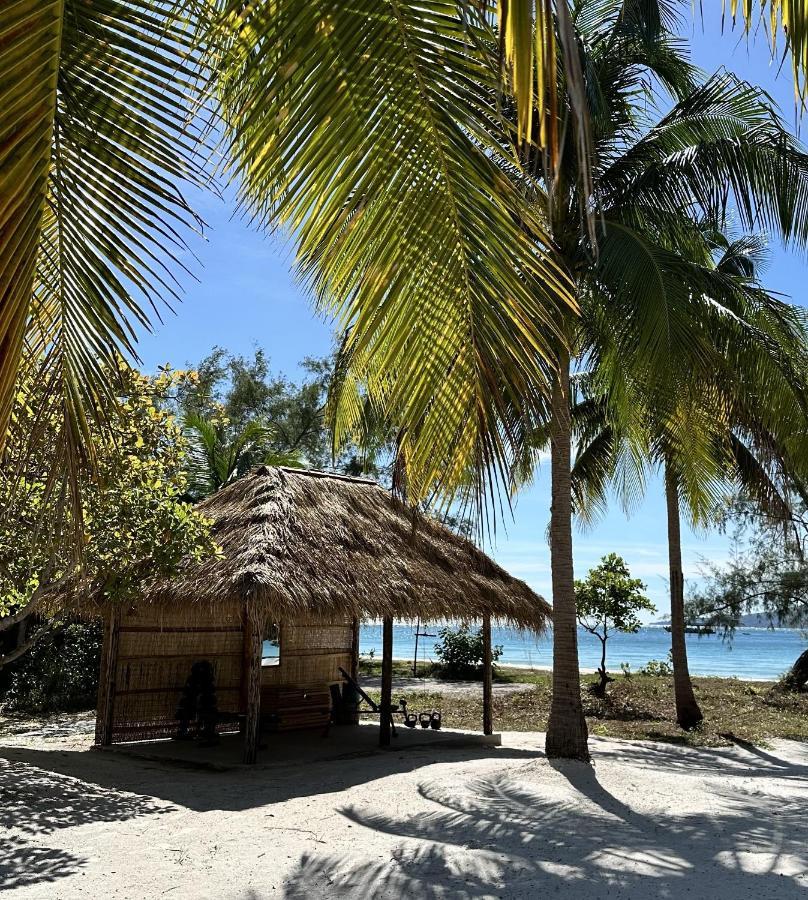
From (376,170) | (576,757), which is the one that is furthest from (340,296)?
(576,757)

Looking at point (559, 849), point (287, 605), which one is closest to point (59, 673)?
point (287, 605)

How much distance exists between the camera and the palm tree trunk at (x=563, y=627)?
9977 mm

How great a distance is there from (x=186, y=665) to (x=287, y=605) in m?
4.23

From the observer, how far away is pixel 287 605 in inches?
371

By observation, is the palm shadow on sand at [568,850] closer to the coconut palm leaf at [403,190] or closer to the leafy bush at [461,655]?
the coconut palm leaf at [403,190]

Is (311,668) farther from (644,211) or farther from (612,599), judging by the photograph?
(612,599)

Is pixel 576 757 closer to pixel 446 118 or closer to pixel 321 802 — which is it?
pixel 321 802

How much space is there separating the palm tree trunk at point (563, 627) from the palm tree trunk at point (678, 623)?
5.12m

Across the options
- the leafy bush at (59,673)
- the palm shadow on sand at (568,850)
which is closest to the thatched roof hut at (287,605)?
the palm shadow on sand at (568,850)

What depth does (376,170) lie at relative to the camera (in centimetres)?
241

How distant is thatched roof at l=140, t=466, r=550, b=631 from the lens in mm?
9727

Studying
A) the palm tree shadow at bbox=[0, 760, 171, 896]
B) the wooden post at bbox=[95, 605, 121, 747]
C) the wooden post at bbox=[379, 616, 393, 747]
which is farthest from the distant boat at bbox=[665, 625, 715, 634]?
the palm tree shadow at bbox=[0, 760, 171, 896]

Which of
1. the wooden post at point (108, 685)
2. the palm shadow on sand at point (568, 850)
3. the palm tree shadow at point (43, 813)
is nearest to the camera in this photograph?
the palm shadow on sand at point (568, 850)

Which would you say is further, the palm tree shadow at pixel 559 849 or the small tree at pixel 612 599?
the small tree at pixel 612 599
